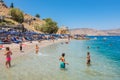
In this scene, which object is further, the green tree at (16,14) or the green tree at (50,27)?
the green tree at (50,27)

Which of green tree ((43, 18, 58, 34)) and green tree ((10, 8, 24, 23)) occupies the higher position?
green tree ((10, 8, 24, 23))

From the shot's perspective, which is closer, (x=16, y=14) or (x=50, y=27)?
(x=16, y=14)

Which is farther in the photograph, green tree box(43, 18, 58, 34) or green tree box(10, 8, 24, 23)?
green tree box(43, 18, 58, 34)

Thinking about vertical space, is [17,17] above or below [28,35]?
above

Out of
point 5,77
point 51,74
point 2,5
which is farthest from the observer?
point 2,5

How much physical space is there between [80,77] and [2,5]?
457ft

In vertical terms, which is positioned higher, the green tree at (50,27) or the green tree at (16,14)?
the green tree at (16,14)

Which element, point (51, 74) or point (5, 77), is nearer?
point (5, 77)

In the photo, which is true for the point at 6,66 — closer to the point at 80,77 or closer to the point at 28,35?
the point at 80,77

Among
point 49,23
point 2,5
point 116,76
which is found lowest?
point 116,76

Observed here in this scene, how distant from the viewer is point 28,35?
66.9m

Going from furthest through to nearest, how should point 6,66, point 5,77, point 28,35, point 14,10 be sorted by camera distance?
point 14,10 < point 28,35 < point 6,66 < point 5,77

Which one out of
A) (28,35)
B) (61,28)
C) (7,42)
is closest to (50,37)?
(28,35)

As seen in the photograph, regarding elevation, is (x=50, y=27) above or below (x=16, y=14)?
below
